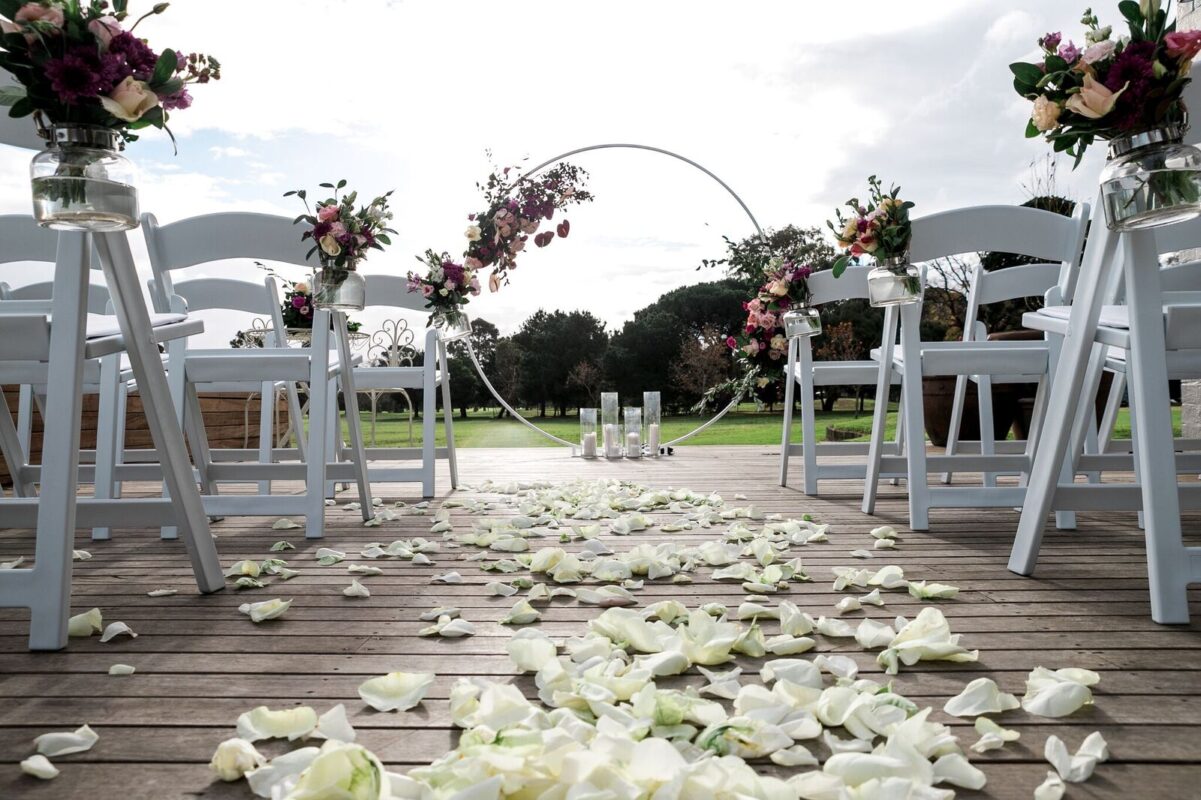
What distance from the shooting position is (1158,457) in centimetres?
137

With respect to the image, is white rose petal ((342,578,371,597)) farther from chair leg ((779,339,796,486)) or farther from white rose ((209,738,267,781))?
chair leg ((779,339,796,486))

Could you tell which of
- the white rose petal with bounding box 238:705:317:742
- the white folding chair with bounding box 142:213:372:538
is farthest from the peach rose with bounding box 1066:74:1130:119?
the white folding chair with bounding box 142:213:372:538

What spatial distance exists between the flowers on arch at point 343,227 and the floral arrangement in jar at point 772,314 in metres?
1.86

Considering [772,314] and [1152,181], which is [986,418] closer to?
[772,314]

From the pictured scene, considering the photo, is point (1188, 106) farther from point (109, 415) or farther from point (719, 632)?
point (109, 415)

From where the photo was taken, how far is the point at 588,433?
5.90 metres

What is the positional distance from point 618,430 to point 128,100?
4863mm

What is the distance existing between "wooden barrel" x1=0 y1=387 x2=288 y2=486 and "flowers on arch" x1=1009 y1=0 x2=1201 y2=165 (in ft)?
15.5

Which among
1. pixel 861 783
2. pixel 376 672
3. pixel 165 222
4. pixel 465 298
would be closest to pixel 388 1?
pixel 465 298

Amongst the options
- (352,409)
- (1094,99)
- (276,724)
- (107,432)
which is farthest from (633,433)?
(276,724)

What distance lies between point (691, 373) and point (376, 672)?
290 inches

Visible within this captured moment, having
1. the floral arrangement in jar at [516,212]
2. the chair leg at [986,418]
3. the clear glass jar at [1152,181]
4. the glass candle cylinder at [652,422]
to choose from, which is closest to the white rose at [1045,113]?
the clear glass jar at [1152,181]

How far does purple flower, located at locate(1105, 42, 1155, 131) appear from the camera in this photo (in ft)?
4.30

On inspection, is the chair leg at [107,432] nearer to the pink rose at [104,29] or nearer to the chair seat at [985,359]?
the pink rose at [104,29]
